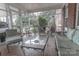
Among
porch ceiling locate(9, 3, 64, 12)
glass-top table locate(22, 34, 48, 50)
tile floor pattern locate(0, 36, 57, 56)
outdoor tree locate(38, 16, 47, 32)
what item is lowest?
tile floor pattern locate(0, 36, 57, 56)

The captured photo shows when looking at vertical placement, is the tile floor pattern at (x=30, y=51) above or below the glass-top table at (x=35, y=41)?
below

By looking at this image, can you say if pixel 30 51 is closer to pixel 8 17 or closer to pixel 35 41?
pixel 35 41

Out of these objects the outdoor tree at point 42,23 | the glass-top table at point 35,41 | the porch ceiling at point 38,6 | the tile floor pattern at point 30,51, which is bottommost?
the tile floor pattern at point 30,51

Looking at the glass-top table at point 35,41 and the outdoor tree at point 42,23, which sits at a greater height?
the outdoor tree at point 42,23

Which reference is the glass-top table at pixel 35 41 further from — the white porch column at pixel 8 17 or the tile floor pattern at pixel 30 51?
the white porch column at pixel 8 17

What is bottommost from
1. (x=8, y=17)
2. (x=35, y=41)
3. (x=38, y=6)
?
(x=35, y=41)

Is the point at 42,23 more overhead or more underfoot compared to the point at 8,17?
more underfoot

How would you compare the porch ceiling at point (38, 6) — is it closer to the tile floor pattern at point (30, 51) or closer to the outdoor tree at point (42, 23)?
the outdoor tree at point (42, 23)

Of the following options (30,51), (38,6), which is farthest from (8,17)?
(30,51)

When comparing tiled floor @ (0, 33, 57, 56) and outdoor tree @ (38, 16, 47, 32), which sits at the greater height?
outdoor tree @ (38, 16, 47, 32)

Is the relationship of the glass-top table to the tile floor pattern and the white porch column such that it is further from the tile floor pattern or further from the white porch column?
the white porch column

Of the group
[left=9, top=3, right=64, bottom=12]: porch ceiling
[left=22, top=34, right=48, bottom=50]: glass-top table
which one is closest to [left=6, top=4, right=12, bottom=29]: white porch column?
[left=9, top=3, right=64, bottom=12]: porch ceiling

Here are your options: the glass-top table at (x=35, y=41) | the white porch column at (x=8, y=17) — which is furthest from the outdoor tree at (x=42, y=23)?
the white porch column at (x=8, y=17)

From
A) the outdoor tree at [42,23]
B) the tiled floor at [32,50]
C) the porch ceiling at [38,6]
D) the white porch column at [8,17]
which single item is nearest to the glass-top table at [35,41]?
the tiled floor at [32,50]
